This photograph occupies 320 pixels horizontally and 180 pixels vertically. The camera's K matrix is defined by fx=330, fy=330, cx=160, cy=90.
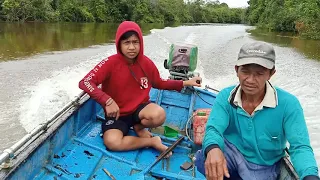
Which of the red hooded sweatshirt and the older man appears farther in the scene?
the red hooded sweatshirt

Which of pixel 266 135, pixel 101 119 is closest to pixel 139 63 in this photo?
pixel 101 119

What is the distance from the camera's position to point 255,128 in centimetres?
197

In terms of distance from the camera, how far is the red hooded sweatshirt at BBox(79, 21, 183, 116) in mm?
3078

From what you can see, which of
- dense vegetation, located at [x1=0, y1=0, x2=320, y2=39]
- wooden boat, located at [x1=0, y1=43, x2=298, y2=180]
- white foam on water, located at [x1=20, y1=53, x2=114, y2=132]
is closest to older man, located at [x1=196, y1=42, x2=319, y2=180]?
wooden boat, located at [x1=0, y1=43, x2=298, y2=180]

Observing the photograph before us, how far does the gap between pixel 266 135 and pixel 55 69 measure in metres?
8.91

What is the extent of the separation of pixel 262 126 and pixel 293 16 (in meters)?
32.7

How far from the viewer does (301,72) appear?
11.1m

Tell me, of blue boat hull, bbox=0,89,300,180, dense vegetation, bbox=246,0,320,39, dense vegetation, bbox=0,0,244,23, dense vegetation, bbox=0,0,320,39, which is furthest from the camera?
dense vegetation, bbox=0,0,244,23

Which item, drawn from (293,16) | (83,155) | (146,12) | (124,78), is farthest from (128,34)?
(146,12)

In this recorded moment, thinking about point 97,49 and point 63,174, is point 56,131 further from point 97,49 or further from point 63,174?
point 97,49

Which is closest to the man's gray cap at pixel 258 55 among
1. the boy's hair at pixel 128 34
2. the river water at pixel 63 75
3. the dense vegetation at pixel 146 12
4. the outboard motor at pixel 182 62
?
the boy's hair at pixel 128 34

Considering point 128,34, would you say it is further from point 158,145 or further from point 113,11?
point 113,11

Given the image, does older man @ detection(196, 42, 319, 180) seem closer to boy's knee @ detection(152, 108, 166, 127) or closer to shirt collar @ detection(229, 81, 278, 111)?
shirt collar @ detection(229, 81, 278, 111)

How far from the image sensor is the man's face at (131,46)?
3082mm
